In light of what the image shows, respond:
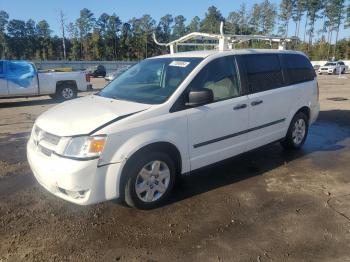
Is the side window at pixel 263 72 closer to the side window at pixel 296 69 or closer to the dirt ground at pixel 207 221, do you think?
the side window at pixel 296 69

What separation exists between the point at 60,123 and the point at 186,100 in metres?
1.51

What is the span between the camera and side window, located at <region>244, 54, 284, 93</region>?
5441mm

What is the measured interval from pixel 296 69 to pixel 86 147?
13.8ft

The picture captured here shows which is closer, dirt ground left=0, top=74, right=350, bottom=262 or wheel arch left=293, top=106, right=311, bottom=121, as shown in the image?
dirt ground left=0, top=74, right=350, bottom=262

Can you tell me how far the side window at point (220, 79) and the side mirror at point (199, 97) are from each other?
18 cm

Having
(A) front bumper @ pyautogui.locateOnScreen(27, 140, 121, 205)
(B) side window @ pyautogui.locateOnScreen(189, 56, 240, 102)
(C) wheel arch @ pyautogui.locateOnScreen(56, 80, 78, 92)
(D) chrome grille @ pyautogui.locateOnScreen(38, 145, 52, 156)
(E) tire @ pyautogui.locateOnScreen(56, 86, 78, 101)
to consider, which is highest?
(B) side window @ pyautogui.locateOnScreen(189, 56, 240, 102)

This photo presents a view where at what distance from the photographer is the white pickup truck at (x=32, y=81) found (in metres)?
14.3

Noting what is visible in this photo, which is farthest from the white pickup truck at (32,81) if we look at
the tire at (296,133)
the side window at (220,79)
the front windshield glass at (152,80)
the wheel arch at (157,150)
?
the wheel arch at (157,150)

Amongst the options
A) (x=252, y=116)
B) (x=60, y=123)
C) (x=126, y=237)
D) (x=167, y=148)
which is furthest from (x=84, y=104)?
(x=252, y=116)

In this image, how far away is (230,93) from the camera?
5098 mm

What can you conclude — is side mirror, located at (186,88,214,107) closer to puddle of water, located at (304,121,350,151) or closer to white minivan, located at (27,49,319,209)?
white minivan, located at (27,49,319,209)

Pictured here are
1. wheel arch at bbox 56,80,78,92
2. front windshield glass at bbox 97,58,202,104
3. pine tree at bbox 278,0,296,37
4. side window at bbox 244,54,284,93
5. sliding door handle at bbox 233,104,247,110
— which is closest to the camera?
front windshield glass at bbox 97,58,202,104

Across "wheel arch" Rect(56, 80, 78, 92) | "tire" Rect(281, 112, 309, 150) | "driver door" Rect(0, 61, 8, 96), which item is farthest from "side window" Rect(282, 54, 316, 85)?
"driver door" Rect(0, 61, 8, 96)

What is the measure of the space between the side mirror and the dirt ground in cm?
122
